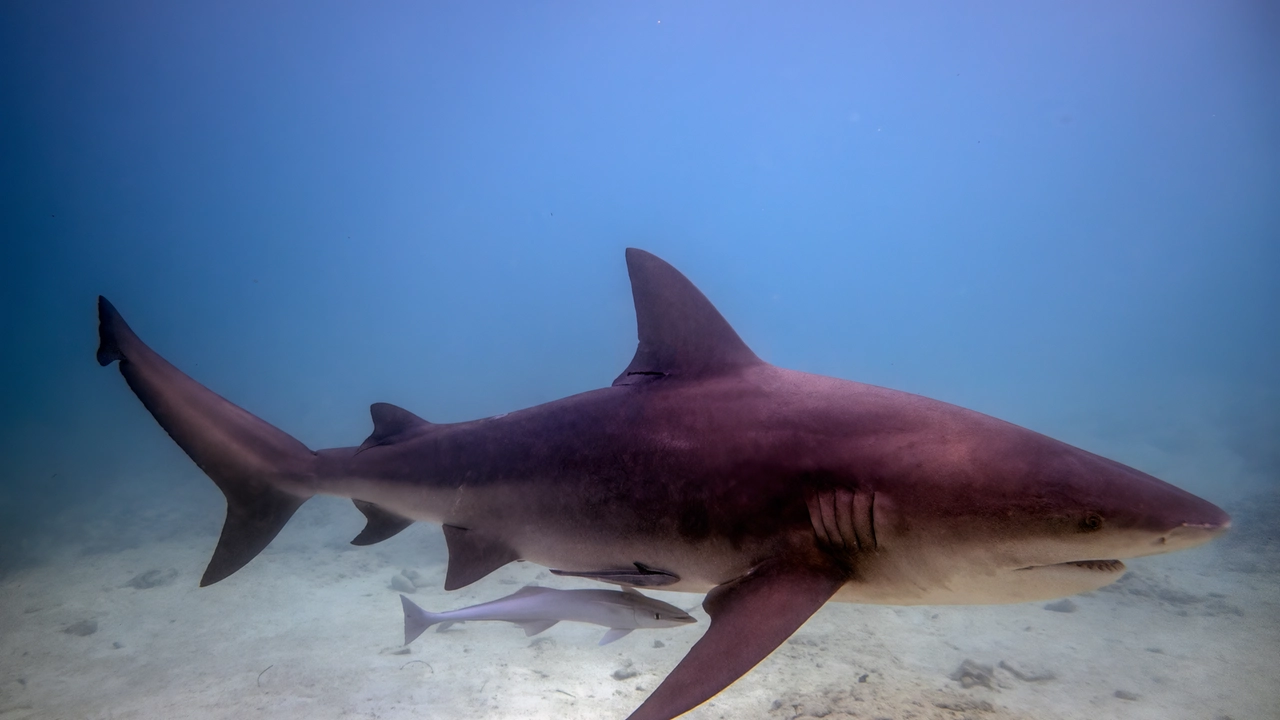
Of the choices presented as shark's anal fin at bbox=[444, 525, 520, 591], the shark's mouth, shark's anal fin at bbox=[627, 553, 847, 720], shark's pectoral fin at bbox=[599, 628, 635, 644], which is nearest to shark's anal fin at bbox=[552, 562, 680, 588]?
shark's anal fin at bbox=[627, 553, 847, 720]

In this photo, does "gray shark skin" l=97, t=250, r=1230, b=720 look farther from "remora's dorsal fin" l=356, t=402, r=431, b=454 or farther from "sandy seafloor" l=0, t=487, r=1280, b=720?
"sandy seafloor" l=0, t=487, r=1280, b=720

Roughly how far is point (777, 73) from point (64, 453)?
8287 cm

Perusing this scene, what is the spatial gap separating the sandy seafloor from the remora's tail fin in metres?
2.59

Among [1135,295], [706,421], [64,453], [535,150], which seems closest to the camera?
[706,421]

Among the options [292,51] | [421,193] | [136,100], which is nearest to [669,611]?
[292,51]

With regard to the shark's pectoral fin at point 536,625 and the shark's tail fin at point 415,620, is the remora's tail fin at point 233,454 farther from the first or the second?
the shark's pectoral fin at point 536,625

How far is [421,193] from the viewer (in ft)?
369

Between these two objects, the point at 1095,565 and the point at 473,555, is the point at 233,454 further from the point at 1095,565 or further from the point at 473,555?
the point at 1095,565

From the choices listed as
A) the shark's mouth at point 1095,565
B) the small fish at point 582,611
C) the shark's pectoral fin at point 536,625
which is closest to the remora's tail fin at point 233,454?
the small fish at point 582,611

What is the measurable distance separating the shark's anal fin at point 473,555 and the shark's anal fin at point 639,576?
0.52 meters

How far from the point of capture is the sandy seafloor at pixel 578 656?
488 cm

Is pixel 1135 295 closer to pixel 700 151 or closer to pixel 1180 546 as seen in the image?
pixel 700 151

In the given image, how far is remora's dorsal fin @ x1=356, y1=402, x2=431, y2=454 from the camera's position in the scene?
3.14 meters

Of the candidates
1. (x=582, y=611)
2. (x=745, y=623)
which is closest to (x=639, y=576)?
(x=745, y=623)
